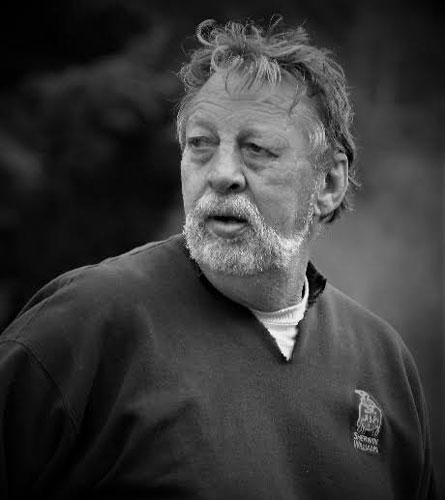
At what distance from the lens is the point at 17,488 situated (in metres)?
2.07

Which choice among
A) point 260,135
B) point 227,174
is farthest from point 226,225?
point 260,135

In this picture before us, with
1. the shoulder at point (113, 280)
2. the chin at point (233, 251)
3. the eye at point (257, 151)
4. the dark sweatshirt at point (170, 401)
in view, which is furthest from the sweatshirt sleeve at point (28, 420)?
the eye at point (257, 151)

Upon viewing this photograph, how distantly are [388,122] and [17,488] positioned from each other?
13.9 feet

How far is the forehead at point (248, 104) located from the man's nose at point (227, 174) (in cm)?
9

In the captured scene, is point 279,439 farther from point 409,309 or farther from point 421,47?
point 421,47

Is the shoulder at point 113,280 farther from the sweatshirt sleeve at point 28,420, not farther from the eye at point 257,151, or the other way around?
the eye at point 257,151

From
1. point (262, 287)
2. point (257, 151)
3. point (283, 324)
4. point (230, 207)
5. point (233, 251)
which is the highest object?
point (257, 151)

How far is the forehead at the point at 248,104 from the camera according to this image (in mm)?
2352

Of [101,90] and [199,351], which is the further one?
[101,90]

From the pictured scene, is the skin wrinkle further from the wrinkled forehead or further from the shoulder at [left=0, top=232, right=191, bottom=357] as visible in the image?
the shoulder at [left=0, top=232, right=191, bottom=357]

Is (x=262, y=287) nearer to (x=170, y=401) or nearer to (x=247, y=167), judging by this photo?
Result: (x=247, y=167)

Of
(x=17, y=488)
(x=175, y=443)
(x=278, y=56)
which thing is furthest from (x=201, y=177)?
(x=17, y=488)

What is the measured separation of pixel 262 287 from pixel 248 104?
0.49 m

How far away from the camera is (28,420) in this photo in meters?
2.03
